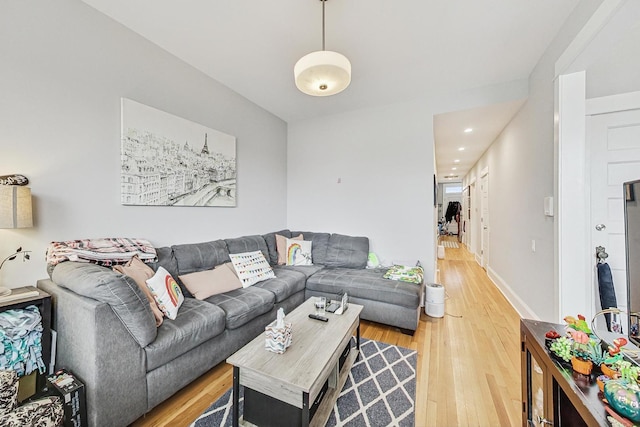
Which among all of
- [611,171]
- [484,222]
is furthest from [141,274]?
[484,222]

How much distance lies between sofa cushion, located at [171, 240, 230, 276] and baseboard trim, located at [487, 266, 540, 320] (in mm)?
3414

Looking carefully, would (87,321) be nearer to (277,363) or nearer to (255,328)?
(277,363)

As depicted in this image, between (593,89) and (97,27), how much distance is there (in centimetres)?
409

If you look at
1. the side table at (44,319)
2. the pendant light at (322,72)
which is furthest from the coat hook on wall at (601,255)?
the side table at (44,319)

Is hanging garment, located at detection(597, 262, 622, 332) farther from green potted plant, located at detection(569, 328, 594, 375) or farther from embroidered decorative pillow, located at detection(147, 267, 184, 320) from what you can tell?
embroidered decorative pillow, located at detection(147, 267, 184, 320)

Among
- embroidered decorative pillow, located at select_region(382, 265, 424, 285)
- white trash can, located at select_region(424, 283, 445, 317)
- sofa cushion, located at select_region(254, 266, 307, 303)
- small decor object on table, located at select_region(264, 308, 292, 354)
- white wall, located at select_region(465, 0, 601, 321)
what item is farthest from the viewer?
white trash can, located at select_region(424, 283, 445, 317)

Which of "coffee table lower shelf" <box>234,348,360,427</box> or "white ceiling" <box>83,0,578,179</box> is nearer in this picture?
"coffee table lower shelf" <box>234,348,360,427</box>

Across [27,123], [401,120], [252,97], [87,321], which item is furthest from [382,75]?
[87,321]

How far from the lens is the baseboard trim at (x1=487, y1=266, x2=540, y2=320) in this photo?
2693mm

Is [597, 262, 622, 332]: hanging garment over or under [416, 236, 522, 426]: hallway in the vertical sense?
over

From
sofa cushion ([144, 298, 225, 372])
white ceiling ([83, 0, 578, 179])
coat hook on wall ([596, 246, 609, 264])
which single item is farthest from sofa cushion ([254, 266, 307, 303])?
coat hook on wall ([596, 246, 609, 264])

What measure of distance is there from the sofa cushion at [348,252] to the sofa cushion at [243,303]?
4.13ft

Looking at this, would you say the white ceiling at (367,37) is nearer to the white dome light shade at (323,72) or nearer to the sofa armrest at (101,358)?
the white dome light shade at (323,72)

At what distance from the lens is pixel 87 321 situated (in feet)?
4.14
